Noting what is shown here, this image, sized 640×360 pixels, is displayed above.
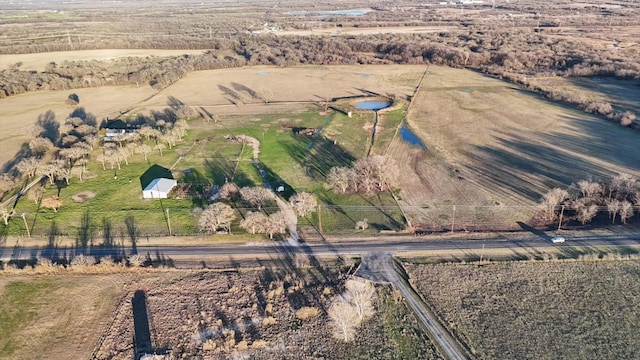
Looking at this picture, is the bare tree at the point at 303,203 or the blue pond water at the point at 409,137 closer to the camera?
the bare tree at the point at 303,203

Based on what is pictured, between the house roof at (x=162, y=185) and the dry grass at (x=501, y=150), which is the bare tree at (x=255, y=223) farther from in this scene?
the dry grass at (x=501, y=150)

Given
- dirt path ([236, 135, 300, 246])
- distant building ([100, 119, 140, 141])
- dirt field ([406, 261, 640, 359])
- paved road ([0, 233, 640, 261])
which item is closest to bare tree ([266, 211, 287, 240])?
dirt path ([236, 135, 300, 246])

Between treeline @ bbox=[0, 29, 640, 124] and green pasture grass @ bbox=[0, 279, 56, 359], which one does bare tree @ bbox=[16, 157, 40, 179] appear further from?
treeline @ bbox=[0, 29, 640, 124]

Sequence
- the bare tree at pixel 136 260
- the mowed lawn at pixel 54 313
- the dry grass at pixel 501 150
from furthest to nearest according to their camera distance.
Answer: the dry grass at pixel 501 150, the bare tree at pixel 136 260, the mowed lawn at pixel 54 313

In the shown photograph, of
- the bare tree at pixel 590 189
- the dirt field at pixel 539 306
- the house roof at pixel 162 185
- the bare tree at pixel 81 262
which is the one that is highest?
the bare tree at pixel 590 189

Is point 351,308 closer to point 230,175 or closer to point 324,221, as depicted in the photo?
point 324,221

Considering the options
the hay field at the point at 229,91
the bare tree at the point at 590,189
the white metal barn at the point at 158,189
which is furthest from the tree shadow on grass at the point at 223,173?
the bare tree at the point at 590,189

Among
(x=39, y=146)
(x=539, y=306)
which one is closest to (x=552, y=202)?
(x=539, y=306)

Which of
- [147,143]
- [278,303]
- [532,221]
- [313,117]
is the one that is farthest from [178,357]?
[313,117]
